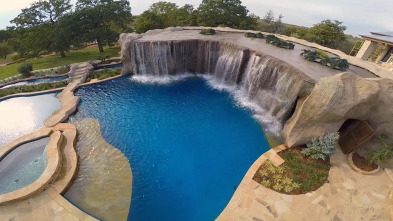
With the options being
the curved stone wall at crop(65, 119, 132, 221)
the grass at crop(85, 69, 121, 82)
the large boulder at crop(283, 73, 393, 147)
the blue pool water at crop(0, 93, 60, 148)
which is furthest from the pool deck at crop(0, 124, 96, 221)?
the large boulder at crop(283, 73, 393, 147)

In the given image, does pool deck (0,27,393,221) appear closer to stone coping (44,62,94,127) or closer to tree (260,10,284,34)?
stone coping (44,62,94,127)

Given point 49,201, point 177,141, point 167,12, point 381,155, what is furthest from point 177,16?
point 381,155

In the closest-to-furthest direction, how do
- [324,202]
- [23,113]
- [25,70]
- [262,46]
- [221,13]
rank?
[324,202]
[23,113]
[262,46]
[25,70]
[221,13]

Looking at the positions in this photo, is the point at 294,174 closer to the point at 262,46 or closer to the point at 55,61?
the point at 262,46

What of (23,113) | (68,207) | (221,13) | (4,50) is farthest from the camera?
(4,50)

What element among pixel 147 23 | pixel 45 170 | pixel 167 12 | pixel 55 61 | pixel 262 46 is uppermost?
pixel 167 12

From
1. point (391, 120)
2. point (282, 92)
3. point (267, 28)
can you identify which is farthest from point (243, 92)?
point (267, 28)

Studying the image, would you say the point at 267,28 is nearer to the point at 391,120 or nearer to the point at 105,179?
the point at 391,120
